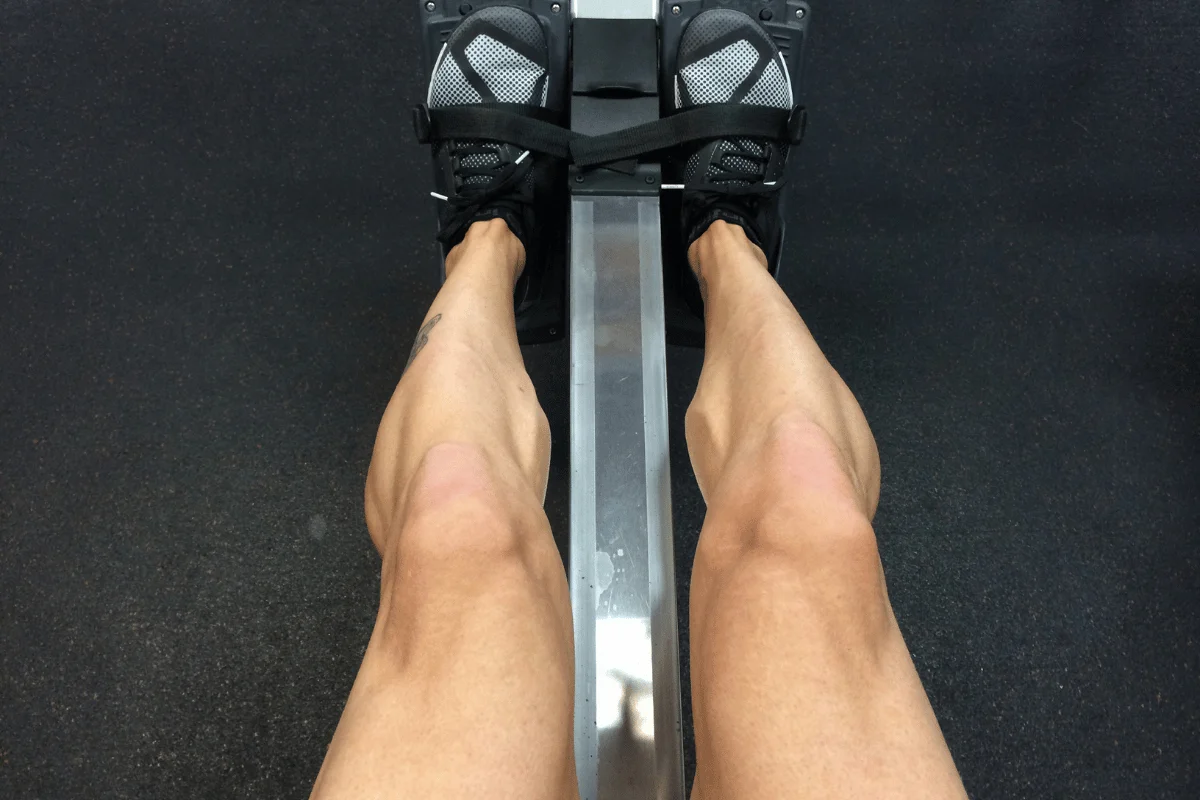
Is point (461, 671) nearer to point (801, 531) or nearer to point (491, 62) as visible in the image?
point (801, 531)

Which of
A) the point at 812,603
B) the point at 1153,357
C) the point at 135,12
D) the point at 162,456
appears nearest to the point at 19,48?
the point at 135,12

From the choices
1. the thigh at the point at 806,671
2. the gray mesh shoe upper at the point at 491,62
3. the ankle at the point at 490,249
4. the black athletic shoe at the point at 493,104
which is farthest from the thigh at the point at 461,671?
the gray mesh shoe upper at the point at 491,62

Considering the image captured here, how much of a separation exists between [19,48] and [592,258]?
116 cm

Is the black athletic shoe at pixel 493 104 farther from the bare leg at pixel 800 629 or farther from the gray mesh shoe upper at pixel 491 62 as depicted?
the bare leg at pixel 800 629

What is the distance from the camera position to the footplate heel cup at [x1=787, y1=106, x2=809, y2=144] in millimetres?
930

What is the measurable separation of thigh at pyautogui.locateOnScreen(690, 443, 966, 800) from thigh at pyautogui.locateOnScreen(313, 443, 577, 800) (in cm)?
11

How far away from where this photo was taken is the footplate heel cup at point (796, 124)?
0.93m

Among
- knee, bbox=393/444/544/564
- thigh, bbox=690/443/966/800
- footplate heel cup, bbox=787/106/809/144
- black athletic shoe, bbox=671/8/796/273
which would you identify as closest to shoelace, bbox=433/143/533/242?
black athletic shoe, bbox=671/8/796/273

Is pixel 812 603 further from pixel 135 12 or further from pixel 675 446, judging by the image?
pixel 135 12

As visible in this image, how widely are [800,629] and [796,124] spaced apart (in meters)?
0.64

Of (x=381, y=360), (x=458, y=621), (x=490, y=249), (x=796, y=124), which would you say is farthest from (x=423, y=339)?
(x=796, y=124)

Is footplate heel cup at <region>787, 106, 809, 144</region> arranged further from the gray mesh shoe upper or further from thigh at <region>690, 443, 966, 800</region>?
thigh at <region>690, 443, 966, 800</region>

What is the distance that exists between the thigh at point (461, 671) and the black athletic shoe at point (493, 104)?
471mm

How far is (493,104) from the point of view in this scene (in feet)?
3.20
